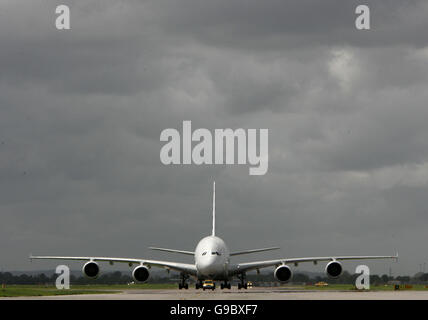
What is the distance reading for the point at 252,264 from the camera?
63.6 meters

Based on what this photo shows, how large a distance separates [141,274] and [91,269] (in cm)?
453

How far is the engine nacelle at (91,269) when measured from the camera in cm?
6081

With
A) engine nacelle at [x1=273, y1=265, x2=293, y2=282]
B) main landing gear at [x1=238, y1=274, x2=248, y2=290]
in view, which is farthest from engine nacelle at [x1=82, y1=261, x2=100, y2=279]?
engine nacelle at [x1=273, y1=265, x2=293, y2=282]

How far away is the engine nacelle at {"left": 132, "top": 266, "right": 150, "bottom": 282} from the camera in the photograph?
60531mm

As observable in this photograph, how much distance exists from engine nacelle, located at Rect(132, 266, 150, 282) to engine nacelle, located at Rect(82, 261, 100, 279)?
347 centimetres

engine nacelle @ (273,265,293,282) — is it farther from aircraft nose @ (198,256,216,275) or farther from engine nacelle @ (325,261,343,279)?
aircraft nose @ (198,256,216,275)

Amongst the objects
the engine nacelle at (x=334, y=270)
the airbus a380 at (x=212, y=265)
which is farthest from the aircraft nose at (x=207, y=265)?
the engine nacelle at (x=334, y=270)

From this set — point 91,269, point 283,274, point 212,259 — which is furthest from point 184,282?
point 283,274

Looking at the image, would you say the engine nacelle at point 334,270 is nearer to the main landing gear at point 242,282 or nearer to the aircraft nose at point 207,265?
the main landing gear at point 242,282
